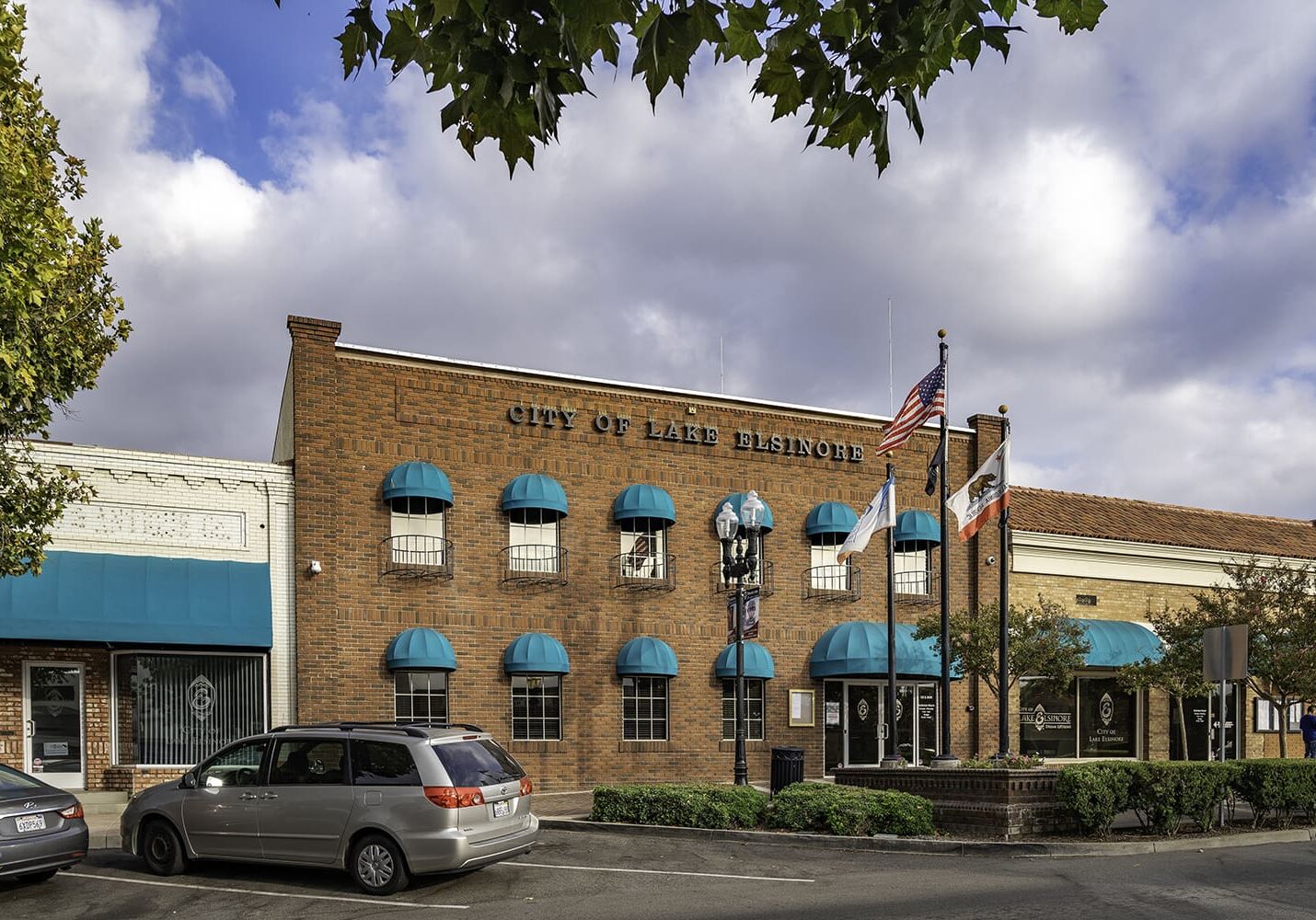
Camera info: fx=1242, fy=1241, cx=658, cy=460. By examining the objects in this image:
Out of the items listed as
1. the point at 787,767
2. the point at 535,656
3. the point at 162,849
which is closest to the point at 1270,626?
the point at 787,767

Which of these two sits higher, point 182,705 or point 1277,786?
point 182,705

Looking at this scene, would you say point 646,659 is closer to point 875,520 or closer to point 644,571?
Answer: point 644,571

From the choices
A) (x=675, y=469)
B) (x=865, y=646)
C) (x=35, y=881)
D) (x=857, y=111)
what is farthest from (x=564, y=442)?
(x=857, y=111)

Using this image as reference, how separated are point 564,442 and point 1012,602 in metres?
11.2

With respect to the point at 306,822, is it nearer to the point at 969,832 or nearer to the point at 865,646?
the point at 969,832

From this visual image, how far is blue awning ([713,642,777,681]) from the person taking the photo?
2494 centimetres

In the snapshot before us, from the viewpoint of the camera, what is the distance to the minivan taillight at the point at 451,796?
11953 mm

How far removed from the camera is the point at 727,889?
12398 millimetres

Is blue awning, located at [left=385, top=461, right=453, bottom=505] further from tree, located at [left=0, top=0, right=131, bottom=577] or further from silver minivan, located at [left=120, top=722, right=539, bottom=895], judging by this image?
silver minivan, located at [left=120, top=722, right=539, bottom=895]

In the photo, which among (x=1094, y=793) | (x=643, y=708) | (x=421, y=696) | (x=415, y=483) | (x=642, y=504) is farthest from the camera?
(x=643, y=708)

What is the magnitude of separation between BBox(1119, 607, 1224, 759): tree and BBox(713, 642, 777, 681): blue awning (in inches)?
310

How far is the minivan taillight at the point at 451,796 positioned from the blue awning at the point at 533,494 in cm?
1179

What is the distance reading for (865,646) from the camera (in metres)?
25.5

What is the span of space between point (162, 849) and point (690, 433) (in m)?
14.8
